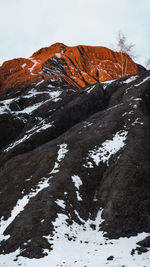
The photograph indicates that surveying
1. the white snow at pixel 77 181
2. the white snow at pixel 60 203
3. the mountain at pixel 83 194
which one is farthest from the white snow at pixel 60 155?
the white snow at pixel 60 203

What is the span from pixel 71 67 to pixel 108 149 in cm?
12309

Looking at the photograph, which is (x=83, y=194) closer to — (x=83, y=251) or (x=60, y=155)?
(x=83, y=251)

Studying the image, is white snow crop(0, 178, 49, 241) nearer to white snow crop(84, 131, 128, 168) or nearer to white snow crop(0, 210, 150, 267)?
white snow crop(0, 210, 150, 267)

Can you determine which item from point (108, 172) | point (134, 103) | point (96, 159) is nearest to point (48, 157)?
point (96, 159)

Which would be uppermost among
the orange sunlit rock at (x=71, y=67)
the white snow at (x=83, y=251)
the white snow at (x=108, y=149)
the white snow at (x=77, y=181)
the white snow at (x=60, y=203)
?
the orange sunlit rock at (x=71, y=67)

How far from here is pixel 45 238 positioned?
15.9m

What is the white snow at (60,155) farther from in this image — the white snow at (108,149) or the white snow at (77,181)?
the white snow at (108,149)

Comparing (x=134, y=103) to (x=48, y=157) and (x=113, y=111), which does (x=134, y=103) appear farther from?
(x=48, y=157)

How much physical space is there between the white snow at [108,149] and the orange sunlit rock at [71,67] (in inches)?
3211

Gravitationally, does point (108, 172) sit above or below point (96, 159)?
below

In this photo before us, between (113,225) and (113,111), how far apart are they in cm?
2111

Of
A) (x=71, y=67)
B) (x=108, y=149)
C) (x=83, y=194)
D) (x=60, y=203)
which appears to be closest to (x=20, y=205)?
(x=60, y=203)

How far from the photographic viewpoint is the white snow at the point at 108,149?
2517 cm

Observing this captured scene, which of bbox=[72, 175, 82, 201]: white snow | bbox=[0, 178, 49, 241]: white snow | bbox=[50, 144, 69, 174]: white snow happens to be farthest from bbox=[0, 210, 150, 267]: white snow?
→ bbox=[50, 144, 69, 174]: white snow
